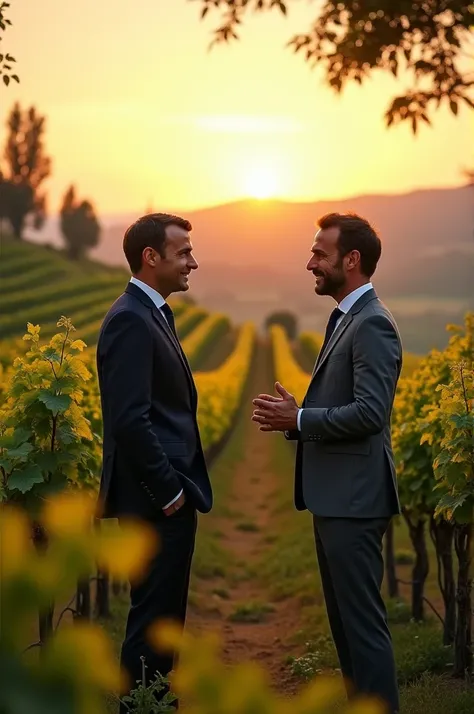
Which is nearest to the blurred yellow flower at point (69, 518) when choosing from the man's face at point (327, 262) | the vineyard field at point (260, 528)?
the man's face at point (327, 262)

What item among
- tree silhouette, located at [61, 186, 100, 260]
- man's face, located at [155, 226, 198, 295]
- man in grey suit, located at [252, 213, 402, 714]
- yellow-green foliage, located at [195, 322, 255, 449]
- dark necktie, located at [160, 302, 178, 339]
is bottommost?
yellow-green foliage, located at [195, 322, 255, 449]

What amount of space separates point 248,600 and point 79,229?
8046cm

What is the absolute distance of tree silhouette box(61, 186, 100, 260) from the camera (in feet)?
285

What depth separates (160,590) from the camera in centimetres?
381

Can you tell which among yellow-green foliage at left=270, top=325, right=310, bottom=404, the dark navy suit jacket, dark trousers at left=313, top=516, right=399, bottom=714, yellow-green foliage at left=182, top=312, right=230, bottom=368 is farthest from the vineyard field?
yellow-green foliage at left=182, top=312, right=230, bottom=368

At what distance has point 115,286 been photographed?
63.2 metres

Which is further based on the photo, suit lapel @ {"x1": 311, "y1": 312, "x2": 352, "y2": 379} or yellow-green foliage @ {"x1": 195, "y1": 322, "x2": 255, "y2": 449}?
yellow-green foliage @ {"x1": 195, "y1": 322, "x2": 255, "y2": 449}

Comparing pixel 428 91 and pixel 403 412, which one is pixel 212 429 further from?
pixel 428 91

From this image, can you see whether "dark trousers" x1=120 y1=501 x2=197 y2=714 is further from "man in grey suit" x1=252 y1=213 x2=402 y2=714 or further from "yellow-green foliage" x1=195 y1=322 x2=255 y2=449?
"yellow-green foliage" x1=195 y1=322 x2=255 y2=449

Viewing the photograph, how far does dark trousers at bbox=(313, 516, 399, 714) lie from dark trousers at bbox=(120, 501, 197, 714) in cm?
52

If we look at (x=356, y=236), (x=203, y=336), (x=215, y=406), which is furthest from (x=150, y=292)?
(x=203, y=336)

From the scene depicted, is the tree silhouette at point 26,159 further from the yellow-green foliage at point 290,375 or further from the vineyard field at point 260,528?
the vineyard field at point 260,528

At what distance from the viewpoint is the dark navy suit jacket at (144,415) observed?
3.63 meters

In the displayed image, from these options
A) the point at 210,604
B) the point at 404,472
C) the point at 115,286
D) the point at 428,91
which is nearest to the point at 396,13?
the point at 428,91
